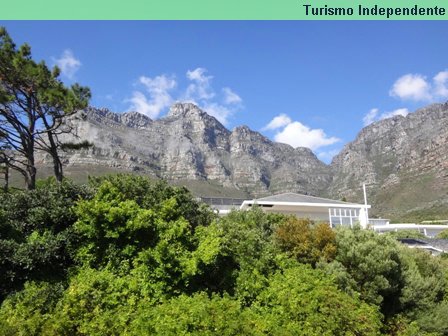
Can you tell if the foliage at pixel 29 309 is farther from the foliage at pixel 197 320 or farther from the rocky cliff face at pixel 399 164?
the rocky cliff face at pixel 399 164

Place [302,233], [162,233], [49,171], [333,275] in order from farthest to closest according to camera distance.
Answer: [49,171] < [302,233] < [333,275] < [162,233]

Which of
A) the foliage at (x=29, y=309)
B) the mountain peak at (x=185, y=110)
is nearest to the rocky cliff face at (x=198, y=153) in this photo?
the mountain peak at (x=185, y=110)

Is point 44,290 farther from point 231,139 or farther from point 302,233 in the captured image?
point 231,139

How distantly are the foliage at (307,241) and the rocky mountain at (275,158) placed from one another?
3515 inches

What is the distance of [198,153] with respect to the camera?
516 ft

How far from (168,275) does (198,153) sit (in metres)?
146

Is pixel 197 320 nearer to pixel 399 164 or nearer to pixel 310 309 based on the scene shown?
pixel 310 309

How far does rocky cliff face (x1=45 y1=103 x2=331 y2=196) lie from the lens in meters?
132

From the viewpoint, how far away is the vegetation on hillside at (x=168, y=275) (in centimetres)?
976

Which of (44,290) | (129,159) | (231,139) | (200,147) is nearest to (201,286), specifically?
(44,290)

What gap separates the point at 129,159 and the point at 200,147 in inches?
1608

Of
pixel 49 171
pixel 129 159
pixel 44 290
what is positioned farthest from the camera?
pixel 129 159

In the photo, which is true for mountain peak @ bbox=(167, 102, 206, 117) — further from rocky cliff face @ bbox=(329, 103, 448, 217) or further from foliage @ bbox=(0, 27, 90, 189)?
foliage @ bbox=(0, 27, 90, 189)

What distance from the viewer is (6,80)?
20156 millimetres
